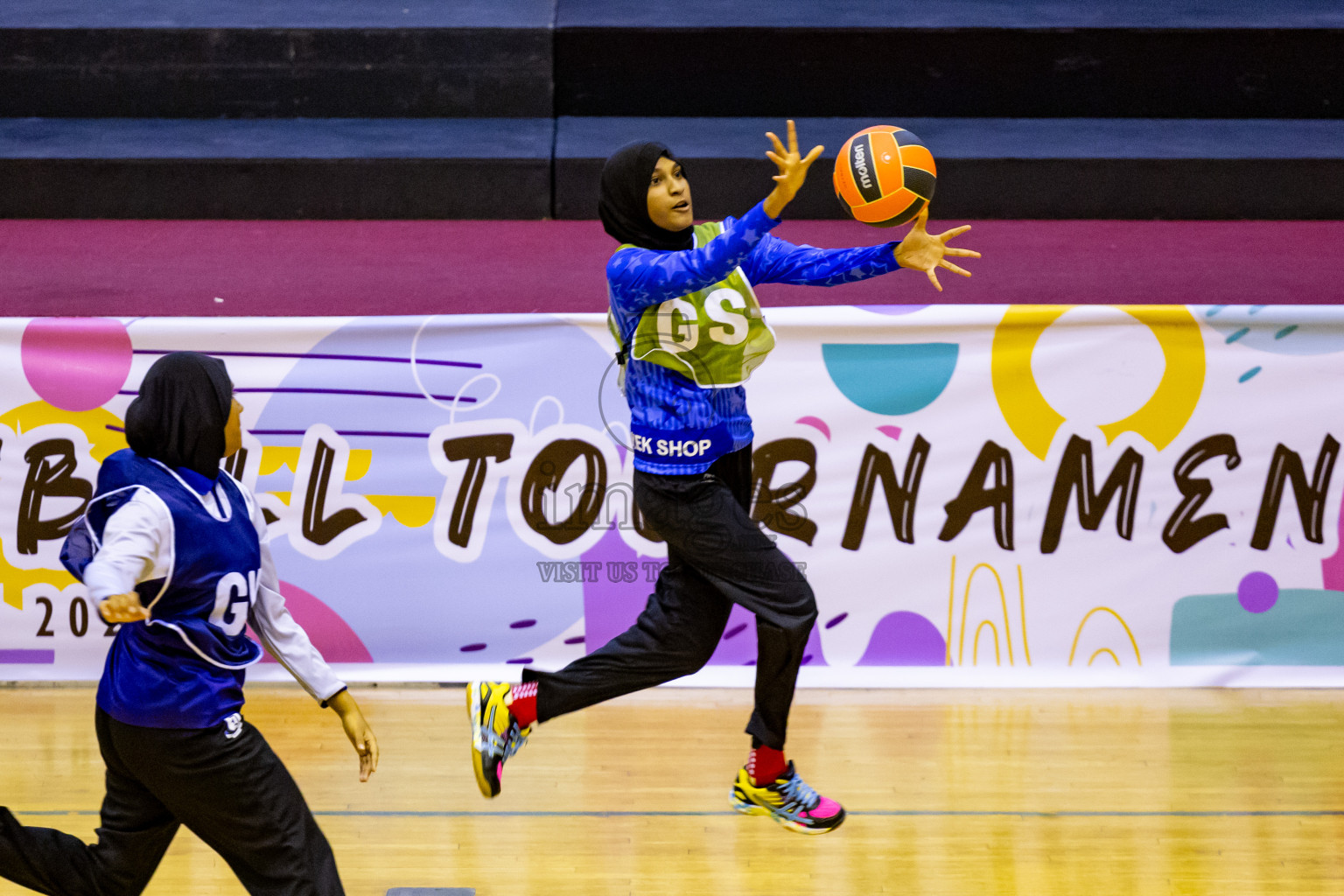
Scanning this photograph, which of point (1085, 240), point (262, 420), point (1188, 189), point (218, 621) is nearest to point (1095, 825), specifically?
point (218, 621)

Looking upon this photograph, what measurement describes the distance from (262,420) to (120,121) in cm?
347

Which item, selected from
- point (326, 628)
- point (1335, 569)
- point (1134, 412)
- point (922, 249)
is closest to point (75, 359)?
point (326, 628)

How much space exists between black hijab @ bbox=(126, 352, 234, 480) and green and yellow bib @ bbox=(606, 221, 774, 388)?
1.03m

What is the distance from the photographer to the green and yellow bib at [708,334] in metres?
3.33

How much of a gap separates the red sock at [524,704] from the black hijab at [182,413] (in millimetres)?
1239

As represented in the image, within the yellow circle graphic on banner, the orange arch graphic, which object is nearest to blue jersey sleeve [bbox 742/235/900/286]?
the yellow circle graphic on banner

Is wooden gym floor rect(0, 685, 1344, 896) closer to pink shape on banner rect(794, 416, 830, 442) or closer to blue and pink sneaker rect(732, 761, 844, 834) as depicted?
blue and pink sneaker rect(732, 761, 844, 834)

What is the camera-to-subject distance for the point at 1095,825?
4.07 m

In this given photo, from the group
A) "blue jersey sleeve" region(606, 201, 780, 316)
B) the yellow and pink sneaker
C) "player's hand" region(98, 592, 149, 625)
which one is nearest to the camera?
"player's hand" region(98, 592, 149, 625)

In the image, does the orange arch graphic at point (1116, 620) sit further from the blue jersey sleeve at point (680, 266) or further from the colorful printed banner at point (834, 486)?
the blue jersey sleeve at point (680, 266)

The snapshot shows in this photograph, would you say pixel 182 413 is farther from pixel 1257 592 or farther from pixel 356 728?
A: pixel 1257 592

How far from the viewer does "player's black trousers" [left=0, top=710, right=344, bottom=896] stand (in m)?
2.81

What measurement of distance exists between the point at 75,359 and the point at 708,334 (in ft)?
8.45

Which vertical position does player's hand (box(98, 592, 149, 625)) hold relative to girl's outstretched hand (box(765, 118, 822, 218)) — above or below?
below
